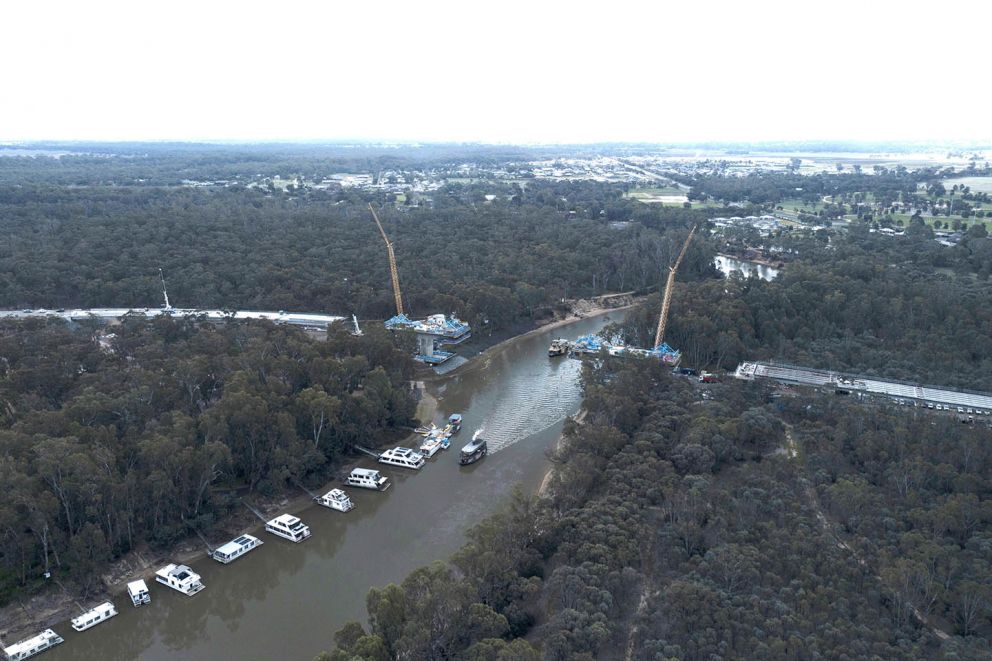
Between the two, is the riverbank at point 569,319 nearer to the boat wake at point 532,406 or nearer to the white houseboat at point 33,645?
the boat wake at point 532,406

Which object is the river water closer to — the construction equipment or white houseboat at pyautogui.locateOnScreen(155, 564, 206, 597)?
white houseboat at pyautogui.locateOnScreen(155, 564, 206, 597)

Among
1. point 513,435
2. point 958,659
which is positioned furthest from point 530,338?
point 958,659

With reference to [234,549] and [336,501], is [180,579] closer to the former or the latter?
[234,549]

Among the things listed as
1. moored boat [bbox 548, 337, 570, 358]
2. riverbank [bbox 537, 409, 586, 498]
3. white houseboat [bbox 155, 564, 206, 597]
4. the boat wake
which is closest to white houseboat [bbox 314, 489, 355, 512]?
white houseboat [bbox 155, 564, 206, 597]

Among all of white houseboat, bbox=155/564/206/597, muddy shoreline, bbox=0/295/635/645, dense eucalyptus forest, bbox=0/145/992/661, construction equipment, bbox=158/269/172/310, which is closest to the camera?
dense eucalyptus forest, bbox=0/145/992/661

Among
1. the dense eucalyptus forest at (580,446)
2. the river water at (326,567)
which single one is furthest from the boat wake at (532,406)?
the dense eucalyptus forest at (580,446)

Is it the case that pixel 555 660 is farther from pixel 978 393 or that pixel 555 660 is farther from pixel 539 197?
pixel 539 197
